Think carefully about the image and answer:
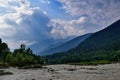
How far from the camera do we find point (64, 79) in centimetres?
8788

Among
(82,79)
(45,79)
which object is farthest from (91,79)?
(45,79)

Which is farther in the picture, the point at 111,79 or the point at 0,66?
the point at 0,66

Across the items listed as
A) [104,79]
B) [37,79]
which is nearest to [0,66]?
[37,79]

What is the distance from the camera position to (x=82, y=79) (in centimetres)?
8838

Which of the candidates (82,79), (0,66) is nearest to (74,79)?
(82,79)

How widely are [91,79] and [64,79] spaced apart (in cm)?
813

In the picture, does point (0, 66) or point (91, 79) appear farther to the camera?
point (0, 66)

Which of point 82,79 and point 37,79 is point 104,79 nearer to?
point 82,79

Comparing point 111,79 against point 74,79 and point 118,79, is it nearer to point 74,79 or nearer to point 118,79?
point 118,79

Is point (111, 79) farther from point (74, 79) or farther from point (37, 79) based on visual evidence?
point (37, 79)

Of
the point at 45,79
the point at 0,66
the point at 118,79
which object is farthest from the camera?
the point at 0,66

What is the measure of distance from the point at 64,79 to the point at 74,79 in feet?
10.2

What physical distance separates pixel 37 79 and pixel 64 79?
9.07 metres

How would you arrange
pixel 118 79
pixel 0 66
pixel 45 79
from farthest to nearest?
pixel 0 66 < pixel 45 79 < pixel 118 79
